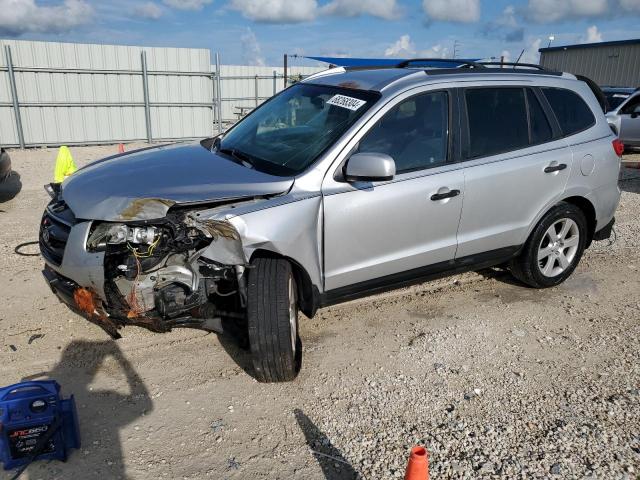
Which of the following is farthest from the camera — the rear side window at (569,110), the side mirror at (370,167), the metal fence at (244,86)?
the metal fence at (244,86)

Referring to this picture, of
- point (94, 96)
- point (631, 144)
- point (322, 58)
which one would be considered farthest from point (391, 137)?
point (322, 58)

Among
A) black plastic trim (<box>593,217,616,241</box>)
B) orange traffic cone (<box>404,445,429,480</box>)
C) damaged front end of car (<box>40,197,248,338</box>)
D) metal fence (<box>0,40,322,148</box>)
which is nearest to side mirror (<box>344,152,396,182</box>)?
damaged front end of car (<box>40,197,248,338</box>)

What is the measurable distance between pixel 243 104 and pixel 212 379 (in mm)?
19019

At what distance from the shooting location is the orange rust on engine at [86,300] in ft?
10.2

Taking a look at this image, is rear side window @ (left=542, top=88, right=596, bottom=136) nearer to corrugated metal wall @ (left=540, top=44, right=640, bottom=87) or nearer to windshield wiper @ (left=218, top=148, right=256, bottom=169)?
windshield wiper @ (left=218, top=148, right=256, bottom=169)

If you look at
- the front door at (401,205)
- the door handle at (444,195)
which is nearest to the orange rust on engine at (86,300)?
the front door at (401,205)

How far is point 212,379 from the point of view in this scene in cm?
347

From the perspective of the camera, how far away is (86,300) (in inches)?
122

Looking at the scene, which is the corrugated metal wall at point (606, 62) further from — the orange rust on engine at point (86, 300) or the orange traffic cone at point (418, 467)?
the orange traffic cone at point (418, 467)

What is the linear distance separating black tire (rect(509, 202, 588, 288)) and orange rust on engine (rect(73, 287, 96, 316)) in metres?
3.49

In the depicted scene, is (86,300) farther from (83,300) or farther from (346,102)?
(346,102)

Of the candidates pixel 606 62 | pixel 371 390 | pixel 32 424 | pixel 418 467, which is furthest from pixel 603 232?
pixel 606 62

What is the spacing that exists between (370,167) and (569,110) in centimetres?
242

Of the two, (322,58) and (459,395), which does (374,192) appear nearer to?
(459,395)
